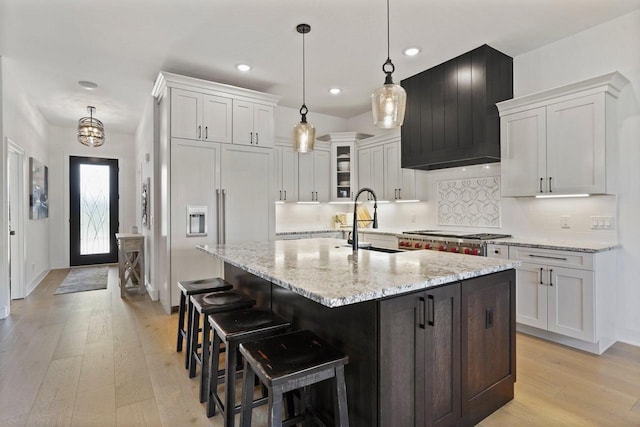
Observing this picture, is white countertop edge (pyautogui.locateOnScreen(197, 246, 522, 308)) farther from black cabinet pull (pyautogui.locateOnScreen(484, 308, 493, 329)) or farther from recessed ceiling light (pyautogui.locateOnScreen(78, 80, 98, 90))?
recessed ceiling light (pyautogui.locateOnScreen(78, 80, 98, 90))

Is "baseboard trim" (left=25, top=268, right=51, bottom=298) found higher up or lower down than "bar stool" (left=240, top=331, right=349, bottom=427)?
lower down

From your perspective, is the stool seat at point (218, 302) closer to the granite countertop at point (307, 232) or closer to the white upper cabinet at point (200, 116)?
the white upper cabinet at point (200, 116)

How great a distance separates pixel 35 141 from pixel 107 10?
389 centimetres

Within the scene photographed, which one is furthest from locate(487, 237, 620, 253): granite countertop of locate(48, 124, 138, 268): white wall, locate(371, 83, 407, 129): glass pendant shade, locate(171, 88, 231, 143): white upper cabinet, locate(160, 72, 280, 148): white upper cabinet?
locate(48, 124, 138, 268): white wall

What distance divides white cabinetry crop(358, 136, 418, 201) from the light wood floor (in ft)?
7.89

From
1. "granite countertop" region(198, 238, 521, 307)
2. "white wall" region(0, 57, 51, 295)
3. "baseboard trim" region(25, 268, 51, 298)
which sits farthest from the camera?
"baseboard trim" region(25, 268, 51, 298)

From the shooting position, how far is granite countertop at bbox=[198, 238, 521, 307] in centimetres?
139

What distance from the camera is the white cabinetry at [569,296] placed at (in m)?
2.82

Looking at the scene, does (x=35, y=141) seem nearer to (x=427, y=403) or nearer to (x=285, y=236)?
(x=285, y=236)

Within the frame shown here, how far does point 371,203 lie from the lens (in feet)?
18.9

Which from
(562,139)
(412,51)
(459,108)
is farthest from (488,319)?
(412,51)

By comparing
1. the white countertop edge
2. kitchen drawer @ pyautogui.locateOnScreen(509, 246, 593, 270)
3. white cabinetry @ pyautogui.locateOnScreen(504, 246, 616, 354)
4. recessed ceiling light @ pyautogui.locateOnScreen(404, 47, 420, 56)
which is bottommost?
white cabinetry @ pyautogui.locateOnScreen(504, 246, 616, 354)

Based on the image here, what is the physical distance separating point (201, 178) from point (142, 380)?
2.26 m

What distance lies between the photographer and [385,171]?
17.0ft
